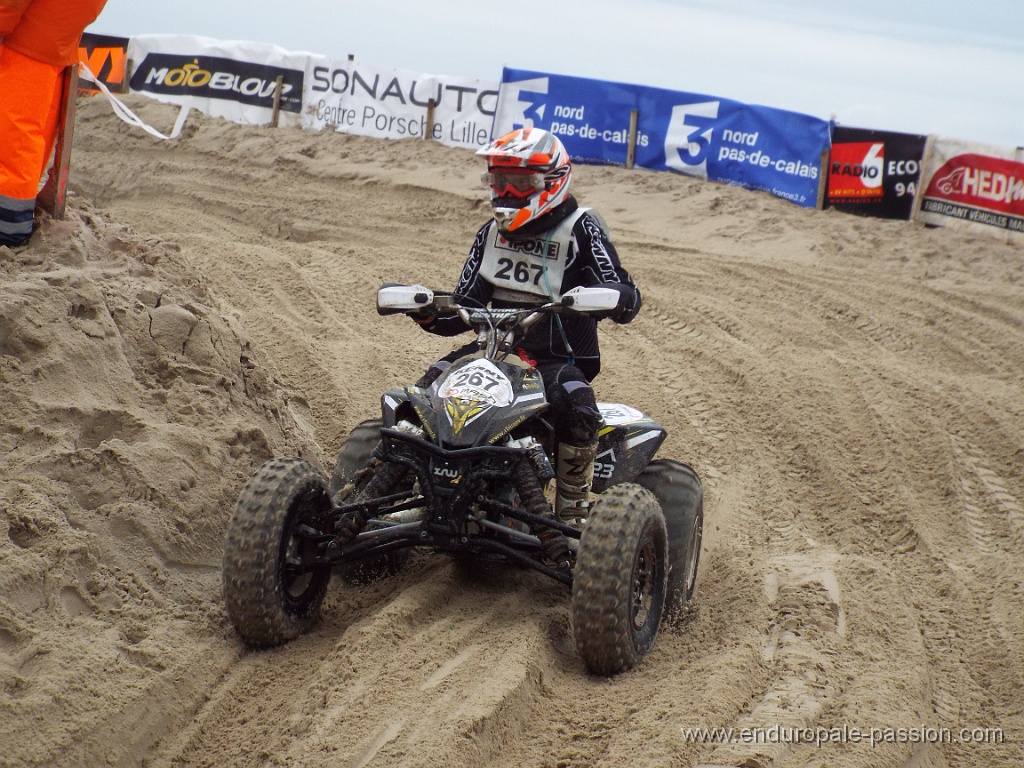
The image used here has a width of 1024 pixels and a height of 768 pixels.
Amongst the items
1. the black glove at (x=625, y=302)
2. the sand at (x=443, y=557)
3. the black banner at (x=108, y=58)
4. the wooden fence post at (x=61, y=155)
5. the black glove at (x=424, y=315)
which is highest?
the black banner at (x=108, y=58)

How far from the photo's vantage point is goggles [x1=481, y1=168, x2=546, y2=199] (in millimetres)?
4766

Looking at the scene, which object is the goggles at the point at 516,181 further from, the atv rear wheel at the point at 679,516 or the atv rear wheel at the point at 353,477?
the atv rear wheel at the point at 679,516

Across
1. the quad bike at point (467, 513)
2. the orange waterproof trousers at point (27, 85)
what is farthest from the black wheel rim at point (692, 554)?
the orange waterproof trousers at point (27, 85)

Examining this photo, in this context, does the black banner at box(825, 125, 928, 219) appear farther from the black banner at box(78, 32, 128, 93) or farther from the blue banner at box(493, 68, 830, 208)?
the black banner at box(78, 32, 128, 93)

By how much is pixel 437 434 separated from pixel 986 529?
385 centimetres

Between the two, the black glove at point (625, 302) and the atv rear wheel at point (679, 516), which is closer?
the black glove at point (625, 302)

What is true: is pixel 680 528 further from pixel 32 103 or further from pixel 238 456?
pixel 32 103

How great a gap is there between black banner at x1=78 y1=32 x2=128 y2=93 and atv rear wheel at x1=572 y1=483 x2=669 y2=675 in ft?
54.5

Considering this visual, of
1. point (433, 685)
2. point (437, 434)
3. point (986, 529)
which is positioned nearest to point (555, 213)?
point (437, 434)

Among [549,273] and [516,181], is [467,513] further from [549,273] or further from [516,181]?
[516,181]

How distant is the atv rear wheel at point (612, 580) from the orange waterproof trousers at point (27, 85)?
122 inches

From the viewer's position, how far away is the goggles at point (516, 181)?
15.6 feet

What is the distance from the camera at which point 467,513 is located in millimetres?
4156

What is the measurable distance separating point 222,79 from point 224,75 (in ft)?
0.25
